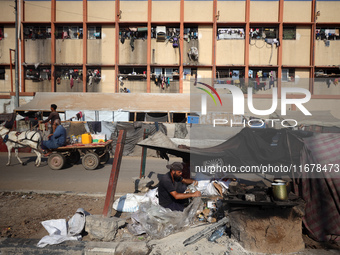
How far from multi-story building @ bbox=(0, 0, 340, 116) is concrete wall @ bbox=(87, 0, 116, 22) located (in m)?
0.08

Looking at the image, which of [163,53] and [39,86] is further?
[39,86]

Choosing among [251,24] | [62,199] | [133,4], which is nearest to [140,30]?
[133,4]

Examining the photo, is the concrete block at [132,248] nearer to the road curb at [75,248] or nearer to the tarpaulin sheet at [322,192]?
the road curb at [75,248]

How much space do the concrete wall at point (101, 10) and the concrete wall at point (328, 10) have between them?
1783cm

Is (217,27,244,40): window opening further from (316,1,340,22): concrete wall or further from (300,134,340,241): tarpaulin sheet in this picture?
(300,134,340,241): tarpaulin sheet

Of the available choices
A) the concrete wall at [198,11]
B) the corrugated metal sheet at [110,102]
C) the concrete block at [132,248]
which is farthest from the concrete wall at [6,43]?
the concrete block at [132,248]

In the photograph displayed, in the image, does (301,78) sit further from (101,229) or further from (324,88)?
(101,229)

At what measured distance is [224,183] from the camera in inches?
241

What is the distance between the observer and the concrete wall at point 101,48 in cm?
2328

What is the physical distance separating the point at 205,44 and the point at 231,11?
360 cm

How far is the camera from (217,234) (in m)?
4.14

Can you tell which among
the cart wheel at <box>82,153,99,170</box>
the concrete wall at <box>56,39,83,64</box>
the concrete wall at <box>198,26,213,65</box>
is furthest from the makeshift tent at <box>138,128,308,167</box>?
the concrete wall at <box>56,39,83,64</box>

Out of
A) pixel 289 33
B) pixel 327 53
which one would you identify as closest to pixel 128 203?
pixel 289 33

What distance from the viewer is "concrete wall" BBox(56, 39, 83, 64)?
23328 mm
